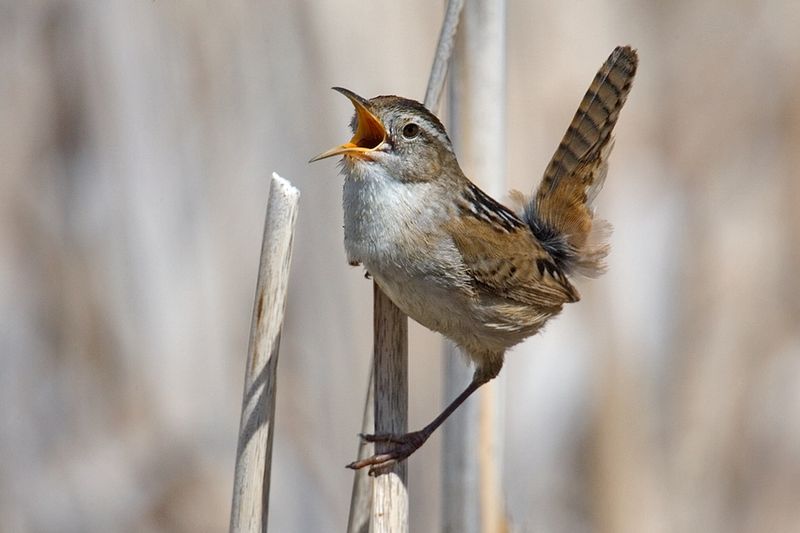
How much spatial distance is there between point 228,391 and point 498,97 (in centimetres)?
123

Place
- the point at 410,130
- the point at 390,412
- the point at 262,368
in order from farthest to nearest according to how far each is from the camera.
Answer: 1. the point at 410,130
2. the point at 390,412
3. the point at 262,368

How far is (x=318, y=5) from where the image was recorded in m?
2.83

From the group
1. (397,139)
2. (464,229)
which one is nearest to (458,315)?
(464,229)

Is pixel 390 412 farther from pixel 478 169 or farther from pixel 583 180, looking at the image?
pixel 583 180

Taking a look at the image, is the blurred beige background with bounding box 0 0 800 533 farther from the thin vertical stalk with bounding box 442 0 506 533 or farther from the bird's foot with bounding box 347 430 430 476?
the bird's foot with bounding box 347 430 430 476

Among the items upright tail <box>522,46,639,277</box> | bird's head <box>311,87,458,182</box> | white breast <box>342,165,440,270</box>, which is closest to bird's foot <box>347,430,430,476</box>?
white breast <box>342,165,440,270</box>

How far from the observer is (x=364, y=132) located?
7.04 ft

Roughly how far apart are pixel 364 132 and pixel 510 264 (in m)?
0.45

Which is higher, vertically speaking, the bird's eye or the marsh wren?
the bird's eye

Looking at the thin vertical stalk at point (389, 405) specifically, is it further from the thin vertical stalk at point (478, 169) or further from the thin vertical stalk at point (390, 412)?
the thin vertical stalk at point (478, 169)

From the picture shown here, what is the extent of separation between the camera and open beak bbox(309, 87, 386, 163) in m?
2.03

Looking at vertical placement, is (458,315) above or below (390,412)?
above

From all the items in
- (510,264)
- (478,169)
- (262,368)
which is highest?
(478,169)

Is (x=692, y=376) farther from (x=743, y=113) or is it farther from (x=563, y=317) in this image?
(x=743, y=113)
